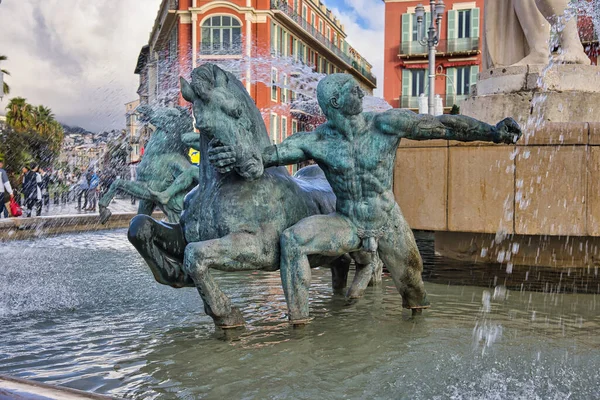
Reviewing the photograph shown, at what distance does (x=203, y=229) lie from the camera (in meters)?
4.13

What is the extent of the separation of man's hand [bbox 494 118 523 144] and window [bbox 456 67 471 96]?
4580 centimetres

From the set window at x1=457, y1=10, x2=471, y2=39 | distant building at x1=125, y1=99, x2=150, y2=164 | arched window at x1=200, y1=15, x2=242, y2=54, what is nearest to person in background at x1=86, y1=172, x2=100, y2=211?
distant building at x1=125, y1=99, x2=150, y2=164

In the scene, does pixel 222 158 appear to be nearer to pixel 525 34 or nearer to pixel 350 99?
pixel 350 99

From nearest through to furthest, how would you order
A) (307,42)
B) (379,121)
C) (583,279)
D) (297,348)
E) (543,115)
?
(297,348)
(379,121)
(583,279)
(543,115)
(307,42)

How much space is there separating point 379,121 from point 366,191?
0.40m

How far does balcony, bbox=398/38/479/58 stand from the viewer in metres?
47.8

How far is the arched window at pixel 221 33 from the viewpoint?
45603mm

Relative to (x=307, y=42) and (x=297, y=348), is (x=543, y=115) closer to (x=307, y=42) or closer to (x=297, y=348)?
(x=297, y=348)

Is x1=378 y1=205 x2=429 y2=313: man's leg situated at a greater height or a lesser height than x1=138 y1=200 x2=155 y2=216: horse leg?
lesser

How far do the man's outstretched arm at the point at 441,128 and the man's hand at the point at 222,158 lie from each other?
89 cm

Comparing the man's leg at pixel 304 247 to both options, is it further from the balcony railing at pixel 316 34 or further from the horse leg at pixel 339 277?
the balcony railing at pixel 316 34

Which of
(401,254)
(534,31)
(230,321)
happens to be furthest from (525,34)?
(230,321)

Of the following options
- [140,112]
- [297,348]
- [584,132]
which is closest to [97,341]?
[297,348]

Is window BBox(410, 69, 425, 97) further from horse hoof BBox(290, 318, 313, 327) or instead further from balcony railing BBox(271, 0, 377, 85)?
horse hoof BBox(290, 318, 313, 327)
